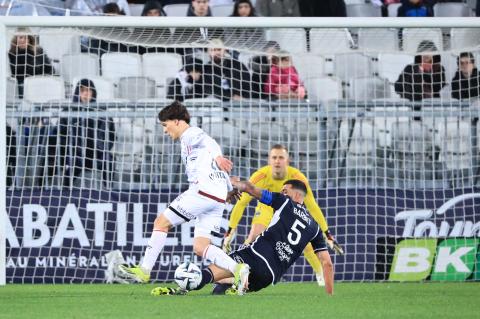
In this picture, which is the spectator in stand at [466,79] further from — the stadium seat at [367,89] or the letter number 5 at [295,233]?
the letter number 5 at [295,233]

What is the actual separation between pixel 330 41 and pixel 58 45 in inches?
139

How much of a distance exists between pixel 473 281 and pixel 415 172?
153 cm

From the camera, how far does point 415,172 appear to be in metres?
14.6

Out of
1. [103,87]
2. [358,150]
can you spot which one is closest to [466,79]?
[358,150]

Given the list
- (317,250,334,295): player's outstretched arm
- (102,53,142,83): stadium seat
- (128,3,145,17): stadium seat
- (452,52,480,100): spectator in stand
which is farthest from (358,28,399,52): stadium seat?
(317,250,334,295): player's outstretched arm

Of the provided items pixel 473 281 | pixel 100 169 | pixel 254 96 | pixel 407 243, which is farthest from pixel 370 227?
pixel 100 169

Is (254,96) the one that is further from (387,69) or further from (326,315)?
(326,315)

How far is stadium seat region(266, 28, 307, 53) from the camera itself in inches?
581

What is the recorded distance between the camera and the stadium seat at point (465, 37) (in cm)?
1474

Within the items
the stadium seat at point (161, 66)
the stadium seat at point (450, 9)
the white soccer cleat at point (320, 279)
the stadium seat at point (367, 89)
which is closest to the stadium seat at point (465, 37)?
the stadium seat at point (367, 89)

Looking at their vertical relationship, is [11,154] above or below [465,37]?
below

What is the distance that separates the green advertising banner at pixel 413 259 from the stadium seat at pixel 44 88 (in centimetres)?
453

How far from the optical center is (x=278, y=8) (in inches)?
663

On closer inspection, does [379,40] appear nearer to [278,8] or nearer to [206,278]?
[278,8]
